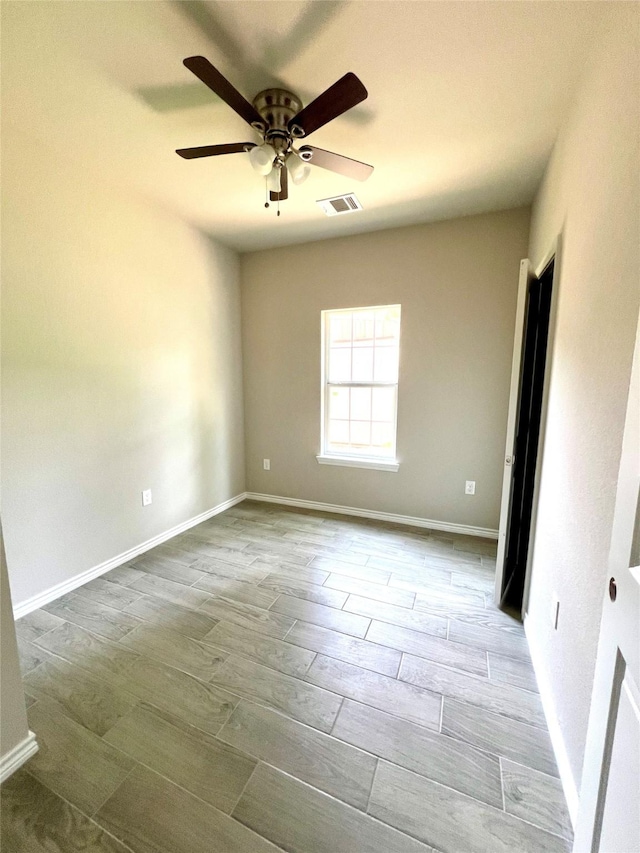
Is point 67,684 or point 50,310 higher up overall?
point 50,310

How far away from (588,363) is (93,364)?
9.04 ft

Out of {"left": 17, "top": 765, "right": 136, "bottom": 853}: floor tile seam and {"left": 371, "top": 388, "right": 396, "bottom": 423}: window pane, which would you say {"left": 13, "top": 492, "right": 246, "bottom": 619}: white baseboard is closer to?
{"left": 17, "top": 765, "right": 136, "bottom": 853}: floor tile seam

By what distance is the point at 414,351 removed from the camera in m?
3.04

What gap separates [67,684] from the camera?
4.98 feet

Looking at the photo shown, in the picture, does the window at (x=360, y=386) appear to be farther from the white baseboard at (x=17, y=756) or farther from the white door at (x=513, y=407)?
the white baseboard at (x=17, y=756)

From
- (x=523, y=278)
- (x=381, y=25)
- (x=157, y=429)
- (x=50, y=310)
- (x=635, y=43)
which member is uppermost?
(x=381, y=25)

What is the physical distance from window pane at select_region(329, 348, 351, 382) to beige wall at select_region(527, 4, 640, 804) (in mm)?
2011

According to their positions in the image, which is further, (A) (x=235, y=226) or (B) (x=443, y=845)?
(A) (x=235, y=226)

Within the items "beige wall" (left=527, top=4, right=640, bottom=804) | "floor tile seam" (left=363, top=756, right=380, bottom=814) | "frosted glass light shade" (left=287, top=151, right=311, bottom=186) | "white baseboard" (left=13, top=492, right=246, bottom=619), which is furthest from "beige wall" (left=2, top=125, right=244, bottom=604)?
"beige wall" (left=527, top=4, right=640, bottom=804)

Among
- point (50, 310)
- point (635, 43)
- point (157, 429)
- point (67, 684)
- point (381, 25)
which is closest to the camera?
point (635, 43)

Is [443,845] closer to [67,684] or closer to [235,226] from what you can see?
[67,684]

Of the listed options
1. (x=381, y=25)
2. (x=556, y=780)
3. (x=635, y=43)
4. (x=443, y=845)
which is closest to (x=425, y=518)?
(x=556, y=780)

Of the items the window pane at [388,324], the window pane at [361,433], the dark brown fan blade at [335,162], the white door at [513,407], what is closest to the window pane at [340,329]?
the window pane at [388,324]

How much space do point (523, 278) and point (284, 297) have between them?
7.58 ft
